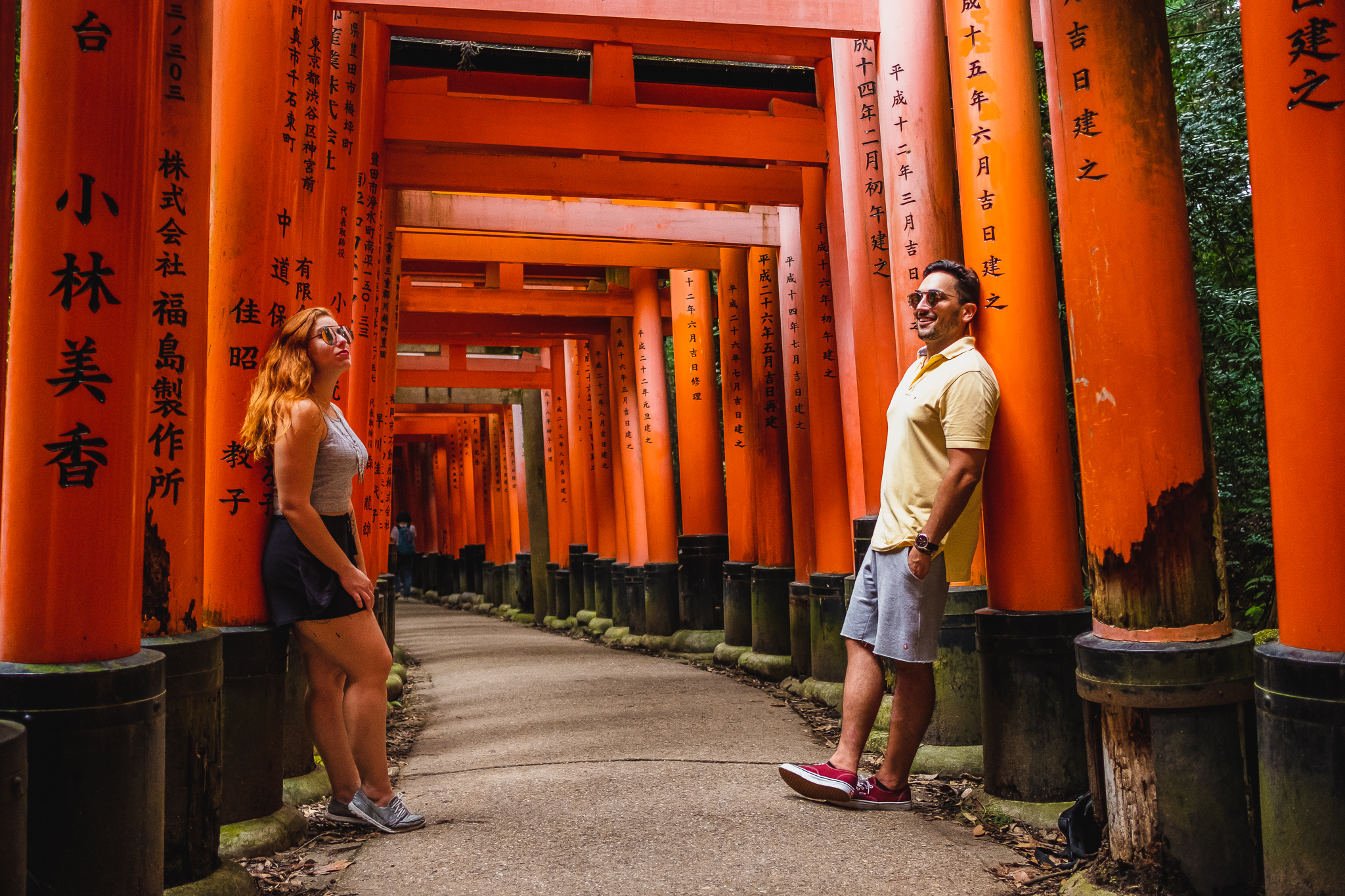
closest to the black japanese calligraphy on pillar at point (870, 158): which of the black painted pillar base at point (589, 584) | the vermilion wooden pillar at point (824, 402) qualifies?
the vermilion wooden pillar at point (824, 402)

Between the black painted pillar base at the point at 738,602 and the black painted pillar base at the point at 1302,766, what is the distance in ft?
20.5

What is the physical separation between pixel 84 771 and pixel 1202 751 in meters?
2.43

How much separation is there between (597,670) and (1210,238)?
5358 millimetres

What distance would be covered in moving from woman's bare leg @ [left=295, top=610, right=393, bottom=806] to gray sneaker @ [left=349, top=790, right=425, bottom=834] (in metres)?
0.02

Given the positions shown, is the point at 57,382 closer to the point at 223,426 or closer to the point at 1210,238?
the point at 223,426

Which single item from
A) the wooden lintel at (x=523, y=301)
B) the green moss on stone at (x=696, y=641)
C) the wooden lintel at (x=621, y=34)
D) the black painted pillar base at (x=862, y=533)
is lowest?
the green moss on stone at (x=696, y=641)

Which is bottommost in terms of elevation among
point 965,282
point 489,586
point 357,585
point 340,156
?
point 489,586

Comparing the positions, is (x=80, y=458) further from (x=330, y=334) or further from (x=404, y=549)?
(x=404, y=549)

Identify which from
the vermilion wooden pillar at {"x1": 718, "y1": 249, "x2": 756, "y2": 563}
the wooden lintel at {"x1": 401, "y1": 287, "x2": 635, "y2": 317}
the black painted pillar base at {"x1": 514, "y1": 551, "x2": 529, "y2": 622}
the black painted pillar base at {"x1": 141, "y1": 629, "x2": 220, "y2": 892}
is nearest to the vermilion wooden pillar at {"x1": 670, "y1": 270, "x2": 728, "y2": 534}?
the vermilion wooden pillar at {"x1": 718, "y1": 249, "x2": 756, "y2": 563}

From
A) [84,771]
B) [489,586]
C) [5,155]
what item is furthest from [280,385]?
[489,586]

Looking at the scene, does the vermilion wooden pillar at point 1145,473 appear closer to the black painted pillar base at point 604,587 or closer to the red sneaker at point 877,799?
the red sneaker at point 877,799

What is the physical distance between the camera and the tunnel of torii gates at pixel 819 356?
2033 millimetres

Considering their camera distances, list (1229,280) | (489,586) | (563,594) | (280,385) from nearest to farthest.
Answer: (280,385) < (1229,280) < (563,594) < (489,586)

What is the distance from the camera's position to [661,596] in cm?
997
